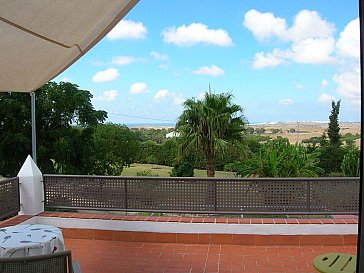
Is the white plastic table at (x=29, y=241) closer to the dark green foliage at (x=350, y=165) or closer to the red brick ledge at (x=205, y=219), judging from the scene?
the red brick ledge at (x=205, y=219)

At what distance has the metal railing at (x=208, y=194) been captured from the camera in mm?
5043

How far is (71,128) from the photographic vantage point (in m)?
12.2

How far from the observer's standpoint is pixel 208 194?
17.2ft

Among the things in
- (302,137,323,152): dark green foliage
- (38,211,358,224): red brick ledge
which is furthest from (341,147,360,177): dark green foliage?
(38,211,358,224): red brick ledge

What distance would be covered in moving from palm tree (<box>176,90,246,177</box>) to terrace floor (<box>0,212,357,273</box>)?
389 centimetres

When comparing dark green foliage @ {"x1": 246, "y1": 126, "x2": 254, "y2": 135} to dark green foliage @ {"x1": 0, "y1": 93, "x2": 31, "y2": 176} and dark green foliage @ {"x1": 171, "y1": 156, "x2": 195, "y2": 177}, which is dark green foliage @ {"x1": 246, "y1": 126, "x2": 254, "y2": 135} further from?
dark green foliage @ {"x1": 0, "y1": 93, "x2": 31, "y2": 176}

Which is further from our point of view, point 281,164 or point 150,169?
point 150,169

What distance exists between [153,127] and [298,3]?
6.86 metres

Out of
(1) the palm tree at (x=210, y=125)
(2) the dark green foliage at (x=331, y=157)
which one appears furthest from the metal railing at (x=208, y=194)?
(2) the dark green foliage at (x=331, y=157)

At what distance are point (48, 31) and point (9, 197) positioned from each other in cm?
337

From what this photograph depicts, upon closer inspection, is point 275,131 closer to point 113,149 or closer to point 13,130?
point 113,149

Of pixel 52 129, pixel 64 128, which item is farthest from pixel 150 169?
pixel 52 129

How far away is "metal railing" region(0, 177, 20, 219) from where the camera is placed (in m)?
5.15

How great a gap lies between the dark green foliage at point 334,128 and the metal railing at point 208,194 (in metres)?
5.84
